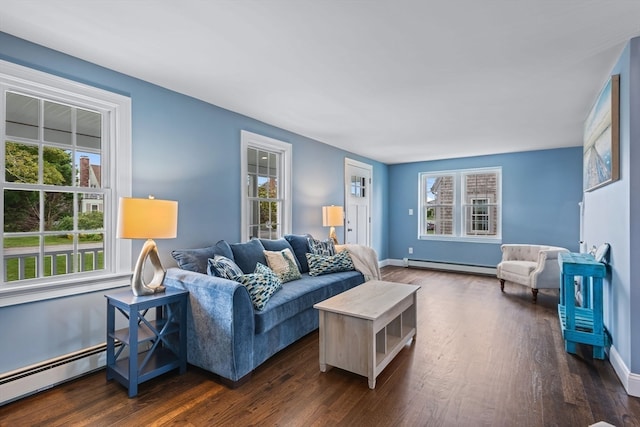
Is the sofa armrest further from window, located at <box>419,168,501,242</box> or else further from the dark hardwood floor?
window, located at <box>419,168,501,242</box>

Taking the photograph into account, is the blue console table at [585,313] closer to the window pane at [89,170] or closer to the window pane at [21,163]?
the window pane at [89,170]

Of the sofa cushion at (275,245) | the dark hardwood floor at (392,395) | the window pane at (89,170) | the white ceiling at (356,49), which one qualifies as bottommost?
the dark hardwood floor at (392,395)

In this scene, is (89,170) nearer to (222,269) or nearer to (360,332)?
(222,269)

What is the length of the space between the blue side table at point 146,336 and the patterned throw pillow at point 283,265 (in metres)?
1.02

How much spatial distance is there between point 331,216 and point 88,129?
308 centimetres

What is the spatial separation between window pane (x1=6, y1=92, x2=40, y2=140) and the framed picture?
4.18 metres

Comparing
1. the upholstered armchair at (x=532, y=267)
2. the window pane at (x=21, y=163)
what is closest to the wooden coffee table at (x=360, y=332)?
the window pane at (x=21, y=163)

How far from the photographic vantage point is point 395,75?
267cm

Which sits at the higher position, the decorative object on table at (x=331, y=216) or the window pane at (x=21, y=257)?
the decorative object on table at (x=331, y=216)

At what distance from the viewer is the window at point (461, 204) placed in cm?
614

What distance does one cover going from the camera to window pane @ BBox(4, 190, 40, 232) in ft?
6.97

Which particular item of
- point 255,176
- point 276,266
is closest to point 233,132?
point 255,176

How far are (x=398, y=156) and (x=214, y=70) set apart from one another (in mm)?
4349

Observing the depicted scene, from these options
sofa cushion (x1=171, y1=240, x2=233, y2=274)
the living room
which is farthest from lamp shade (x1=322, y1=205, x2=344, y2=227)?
sofa cushion (x1=171, y1=240, x2=233, y2=274)
